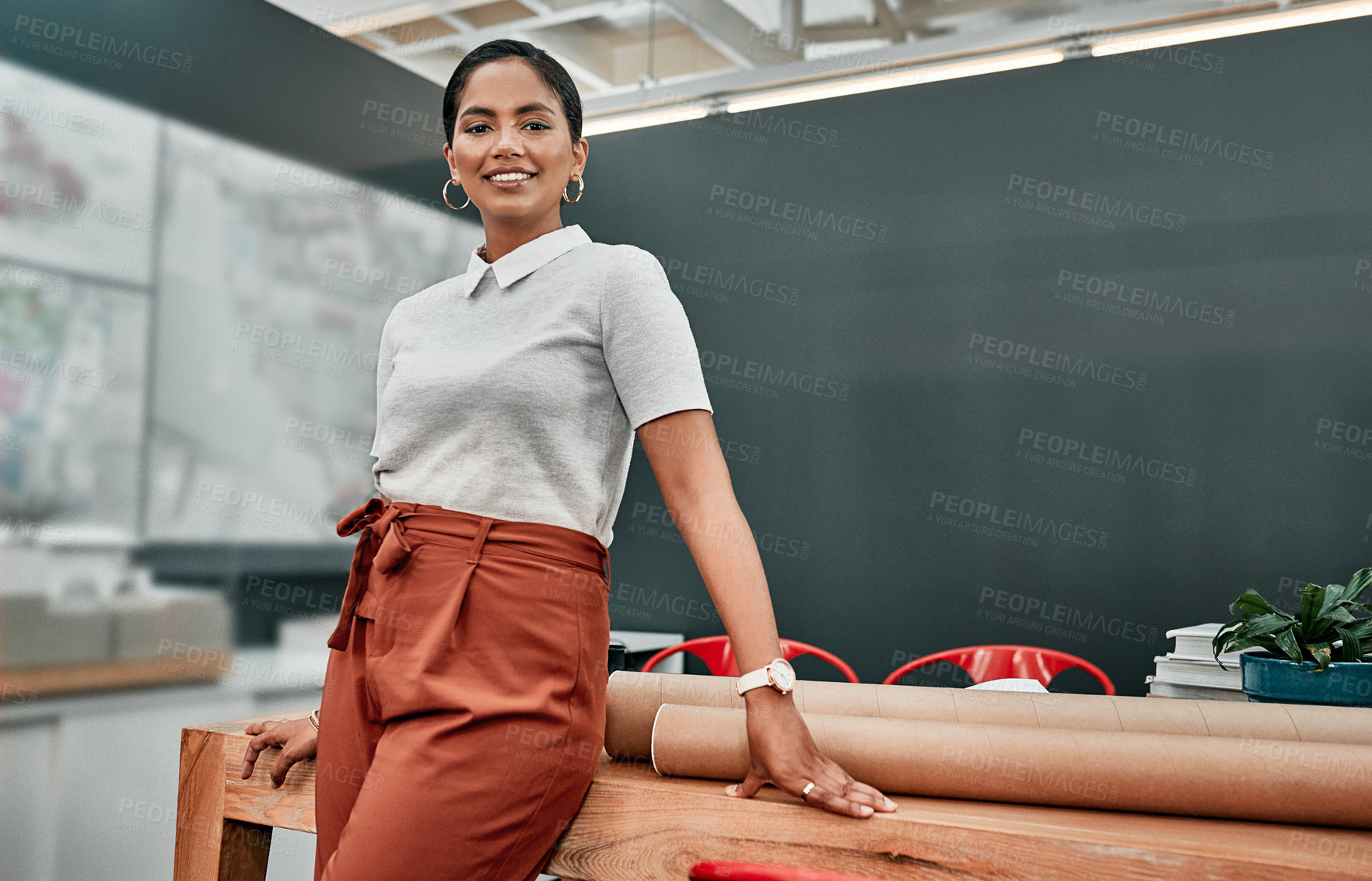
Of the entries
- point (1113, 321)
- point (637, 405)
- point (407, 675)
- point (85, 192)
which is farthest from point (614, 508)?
point (1113, 321)

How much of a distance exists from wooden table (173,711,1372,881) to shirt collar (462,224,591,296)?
1.78 ft

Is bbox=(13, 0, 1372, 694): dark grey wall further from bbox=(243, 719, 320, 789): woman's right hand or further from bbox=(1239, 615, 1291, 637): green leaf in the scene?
bbox=(243, 719, 320, 789): woman's right hand

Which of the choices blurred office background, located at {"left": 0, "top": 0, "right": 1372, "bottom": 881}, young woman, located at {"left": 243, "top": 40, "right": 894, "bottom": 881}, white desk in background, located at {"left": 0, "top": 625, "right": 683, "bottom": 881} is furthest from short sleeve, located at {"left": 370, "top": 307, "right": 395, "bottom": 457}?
blurred office background, located at {"left": 0, "top": 0, "right": 1372, "bottom": 881}

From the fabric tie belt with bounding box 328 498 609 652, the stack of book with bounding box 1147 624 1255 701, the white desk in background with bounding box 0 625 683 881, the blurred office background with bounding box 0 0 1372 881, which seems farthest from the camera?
the blurred office background with bounding box 0 0 1372 881

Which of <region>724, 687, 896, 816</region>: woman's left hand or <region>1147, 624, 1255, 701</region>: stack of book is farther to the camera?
<region>1147, 624, 1255, 701</region>: stack of book

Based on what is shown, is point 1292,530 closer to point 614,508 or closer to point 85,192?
point 614,508

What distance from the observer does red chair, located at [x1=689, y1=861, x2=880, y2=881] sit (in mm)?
595

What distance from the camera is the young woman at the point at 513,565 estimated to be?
87 centimetres

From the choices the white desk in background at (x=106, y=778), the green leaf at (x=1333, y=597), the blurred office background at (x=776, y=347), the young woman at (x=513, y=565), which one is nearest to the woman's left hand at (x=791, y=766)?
the young woman at (x=513, y=565)

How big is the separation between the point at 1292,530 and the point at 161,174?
12.3ft

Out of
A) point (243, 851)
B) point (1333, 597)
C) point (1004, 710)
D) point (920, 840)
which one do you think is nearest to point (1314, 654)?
point (1333, 597)

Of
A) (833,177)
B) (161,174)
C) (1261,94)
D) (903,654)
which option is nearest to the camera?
(161,174)

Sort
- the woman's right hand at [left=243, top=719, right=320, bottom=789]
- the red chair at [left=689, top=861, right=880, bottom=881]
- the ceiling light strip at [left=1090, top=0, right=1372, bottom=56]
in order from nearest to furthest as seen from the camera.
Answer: the red chair at [left=689, top=861, right=880, bottom=881], the woman's right hand at [left=243, top=719, right=320, bottom=789], the ceiling light strip at [left=1090, top=0, right=1372, bottom=56]

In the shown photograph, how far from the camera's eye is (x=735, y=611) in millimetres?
936
